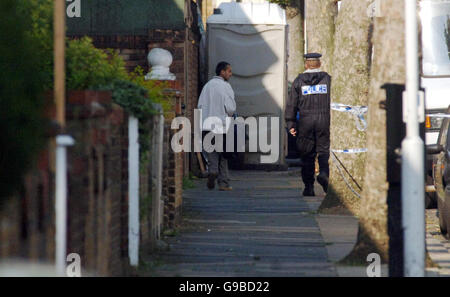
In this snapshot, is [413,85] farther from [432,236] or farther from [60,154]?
[432,236]

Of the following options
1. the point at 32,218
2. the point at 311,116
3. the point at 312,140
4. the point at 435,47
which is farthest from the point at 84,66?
the point at 435,47

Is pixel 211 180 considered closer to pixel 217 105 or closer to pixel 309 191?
pixel 217 105

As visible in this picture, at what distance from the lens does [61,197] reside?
4.75 metres

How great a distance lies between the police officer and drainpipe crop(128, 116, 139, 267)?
19.1ft

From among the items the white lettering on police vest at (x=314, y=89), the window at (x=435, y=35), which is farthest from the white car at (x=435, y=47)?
the white lettering on police vest at (x=314, y=89)

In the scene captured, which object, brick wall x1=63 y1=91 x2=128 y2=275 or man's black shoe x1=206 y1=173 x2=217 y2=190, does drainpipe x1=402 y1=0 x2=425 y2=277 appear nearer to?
brick wall x1=63 y1=91 x2=128 y2=275

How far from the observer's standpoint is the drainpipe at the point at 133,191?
705cm

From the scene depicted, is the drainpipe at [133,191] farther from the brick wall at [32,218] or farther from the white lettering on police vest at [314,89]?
the white lettering on police vest at [314,89]

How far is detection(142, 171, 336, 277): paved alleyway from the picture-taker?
24.7 ft

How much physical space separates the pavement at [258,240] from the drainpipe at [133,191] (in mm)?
267

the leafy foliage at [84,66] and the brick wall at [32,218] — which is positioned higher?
the leafy foliage at [84,66]

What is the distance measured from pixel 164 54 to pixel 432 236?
3793 millimetres

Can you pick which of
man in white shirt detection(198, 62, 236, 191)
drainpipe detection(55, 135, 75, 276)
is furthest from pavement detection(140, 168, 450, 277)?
drainpipe detection(55, 135, 75, 276)
